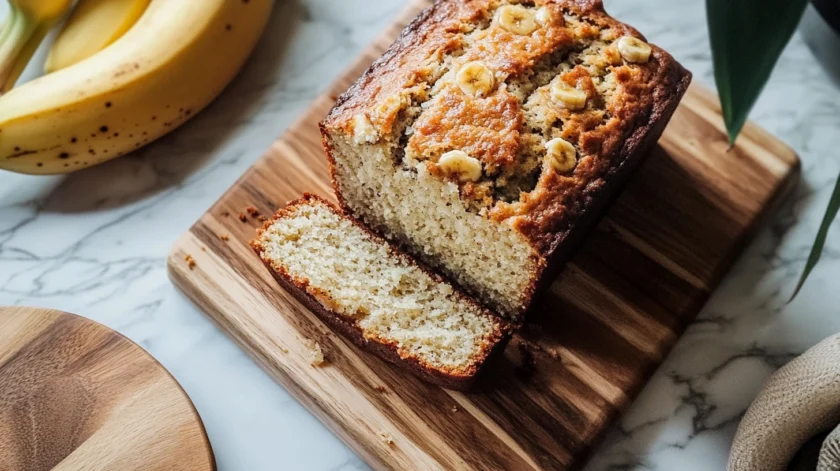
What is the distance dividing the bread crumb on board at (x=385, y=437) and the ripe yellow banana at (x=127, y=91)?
49.2 inches

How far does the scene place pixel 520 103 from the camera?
7.17 ft

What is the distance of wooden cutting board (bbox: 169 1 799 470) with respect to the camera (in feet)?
7.27

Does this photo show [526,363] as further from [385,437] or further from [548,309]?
[385,437]

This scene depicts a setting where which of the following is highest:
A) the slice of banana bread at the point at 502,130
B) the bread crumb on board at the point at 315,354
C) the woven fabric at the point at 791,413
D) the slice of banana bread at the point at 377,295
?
the slice of banana bread at the point at 502,130

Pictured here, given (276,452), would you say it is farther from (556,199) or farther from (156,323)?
(556,199)

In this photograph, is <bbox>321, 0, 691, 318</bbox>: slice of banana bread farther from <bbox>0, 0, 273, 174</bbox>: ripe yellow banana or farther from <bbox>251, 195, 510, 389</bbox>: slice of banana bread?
<bbox>0, 0, 273, 174</bbox>: ripe yellow banana

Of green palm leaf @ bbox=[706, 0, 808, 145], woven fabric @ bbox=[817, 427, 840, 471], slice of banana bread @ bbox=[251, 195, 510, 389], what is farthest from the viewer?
slice of banana bread @ bbox=[251, 195, 510, 389]

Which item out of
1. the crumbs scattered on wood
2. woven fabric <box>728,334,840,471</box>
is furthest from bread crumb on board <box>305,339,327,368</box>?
woven fabric <box>728,334,840,471</box>

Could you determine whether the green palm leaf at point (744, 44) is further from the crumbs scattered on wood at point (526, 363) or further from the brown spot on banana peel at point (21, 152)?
the brown spot on banana peel at point (21, 152)

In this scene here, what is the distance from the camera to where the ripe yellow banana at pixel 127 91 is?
Answer: 7.82ft

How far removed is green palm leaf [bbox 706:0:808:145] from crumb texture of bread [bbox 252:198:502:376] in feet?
3.61

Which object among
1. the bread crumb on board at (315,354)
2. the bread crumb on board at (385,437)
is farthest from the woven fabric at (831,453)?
the bread crumb on board at (315,354)

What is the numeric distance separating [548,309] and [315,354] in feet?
2.35

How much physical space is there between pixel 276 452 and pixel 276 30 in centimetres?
158
